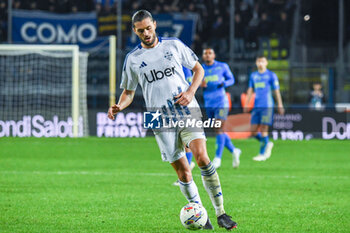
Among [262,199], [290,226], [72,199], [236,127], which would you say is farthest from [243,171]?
[236,127]

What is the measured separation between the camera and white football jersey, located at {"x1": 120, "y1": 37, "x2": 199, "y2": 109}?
20.5 ft

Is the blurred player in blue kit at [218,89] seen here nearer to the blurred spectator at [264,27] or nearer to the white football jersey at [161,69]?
the white football jersey at [161,69]

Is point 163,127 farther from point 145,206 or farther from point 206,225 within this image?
point 145,206

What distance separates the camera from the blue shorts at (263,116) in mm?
14477

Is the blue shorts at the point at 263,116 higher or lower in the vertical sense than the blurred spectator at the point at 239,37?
lower

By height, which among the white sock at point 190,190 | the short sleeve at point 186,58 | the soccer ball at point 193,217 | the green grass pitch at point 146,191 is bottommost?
the green grass pitch at point 146,191

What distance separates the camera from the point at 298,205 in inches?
314

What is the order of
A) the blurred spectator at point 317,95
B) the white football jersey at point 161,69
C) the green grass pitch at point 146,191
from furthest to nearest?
the blurred spectator at point 317,95, the green grass pitch at point 146,191, the white football jersey at point 161,69

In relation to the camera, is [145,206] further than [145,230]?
Yes

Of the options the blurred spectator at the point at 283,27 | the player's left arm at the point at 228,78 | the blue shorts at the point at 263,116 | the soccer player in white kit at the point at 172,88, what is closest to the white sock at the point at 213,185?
the soccer player in white kit at the point at 172,88

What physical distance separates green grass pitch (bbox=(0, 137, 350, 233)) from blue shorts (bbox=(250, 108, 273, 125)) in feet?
2.56

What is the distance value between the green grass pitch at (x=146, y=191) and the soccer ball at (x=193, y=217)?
211 millimetres

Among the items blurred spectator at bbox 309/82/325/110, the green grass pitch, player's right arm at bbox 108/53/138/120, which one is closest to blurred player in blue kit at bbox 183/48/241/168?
the green grass pitch

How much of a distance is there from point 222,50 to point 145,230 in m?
18.0
